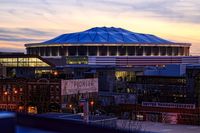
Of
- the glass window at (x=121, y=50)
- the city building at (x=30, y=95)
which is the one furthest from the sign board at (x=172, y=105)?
the glass window at (x=121, y=50)

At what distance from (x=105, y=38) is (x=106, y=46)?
3745 millimetres

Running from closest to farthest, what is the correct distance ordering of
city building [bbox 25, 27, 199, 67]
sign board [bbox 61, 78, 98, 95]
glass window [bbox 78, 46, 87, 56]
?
sign board [bbox 61, 78, 98, 95] < city building [bbox 25, 27, 199, 67] < glass window [bbox 78, 46, 87, 56]

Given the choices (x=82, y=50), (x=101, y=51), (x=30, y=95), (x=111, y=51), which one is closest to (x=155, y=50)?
(x=111, y=51)

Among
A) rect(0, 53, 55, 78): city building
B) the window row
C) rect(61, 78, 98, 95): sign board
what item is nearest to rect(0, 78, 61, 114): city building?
rect(61, 78, 98, 95): sign board

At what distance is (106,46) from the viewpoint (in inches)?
2557

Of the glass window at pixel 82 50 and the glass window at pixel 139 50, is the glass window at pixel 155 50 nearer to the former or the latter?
the glass window at pixel 139 50

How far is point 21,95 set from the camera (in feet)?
101

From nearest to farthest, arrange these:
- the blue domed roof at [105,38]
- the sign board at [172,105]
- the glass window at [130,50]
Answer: the sign board at [172,105], the glass window at [130,50], the blue domed roof at [105,38]

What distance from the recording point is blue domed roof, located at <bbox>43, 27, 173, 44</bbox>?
66188 mm

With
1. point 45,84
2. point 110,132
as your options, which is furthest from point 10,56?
point 110,132

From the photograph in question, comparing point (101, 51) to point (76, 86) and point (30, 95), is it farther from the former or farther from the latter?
point (30, 95)

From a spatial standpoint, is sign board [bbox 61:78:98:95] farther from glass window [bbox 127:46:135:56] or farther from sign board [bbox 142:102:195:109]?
glass window [bbox 127:46:135:56]

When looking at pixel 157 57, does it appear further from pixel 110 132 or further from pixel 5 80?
pixel 110 132

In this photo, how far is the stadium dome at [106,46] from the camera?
213 ft
